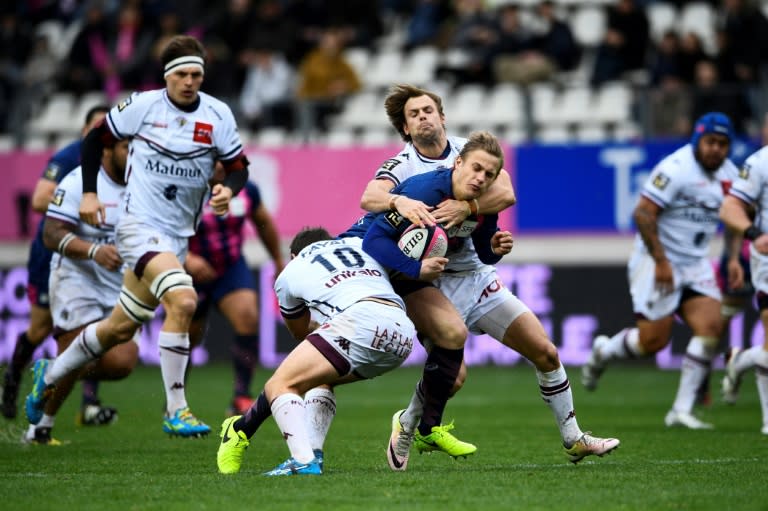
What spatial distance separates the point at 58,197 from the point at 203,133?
63.2 inches

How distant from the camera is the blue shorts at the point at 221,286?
492 inches

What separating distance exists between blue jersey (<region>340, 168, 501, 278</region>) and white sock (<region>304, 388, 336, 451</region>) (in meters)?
0.95

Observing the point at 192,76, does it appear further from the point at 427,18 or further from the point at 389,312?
the point at 427,18

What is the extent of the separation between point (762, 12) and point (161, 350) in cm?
1164

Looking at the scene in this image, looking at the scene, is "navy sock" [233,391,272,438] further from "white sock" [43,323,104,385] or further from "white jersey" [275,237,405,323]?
"white sock" [43,323,104,385]

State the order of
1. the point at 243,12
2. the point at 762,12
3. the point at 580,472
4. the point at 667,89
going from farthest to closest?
the point at 243,12
the point at 762,12
the point at 667,89
the point at 580,472

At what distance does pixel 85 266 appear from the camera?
11.2 m

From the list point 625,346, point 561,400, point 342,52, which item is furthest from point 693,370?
point 342,52

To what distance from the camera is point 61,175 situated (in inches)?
467

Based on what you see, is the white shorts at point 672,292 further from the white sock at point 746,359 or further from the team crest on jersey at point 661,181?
the team crest on jersey at point 661,181

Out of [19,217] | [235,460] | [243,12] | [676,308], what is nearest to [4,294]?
[19,217]

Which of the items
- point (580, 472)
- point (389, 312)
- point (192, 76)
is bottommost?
point (580, 472)

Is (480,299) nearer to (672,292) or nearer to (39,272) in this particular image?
(672,292)

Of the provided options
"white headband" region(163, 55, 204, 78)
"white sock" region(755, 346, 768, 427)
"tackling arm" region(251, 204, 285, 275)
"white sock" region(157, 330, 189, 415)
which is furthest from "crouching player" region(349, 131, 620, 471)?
"tackling arm" region(251, 204, 285, 275)
